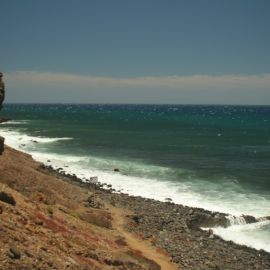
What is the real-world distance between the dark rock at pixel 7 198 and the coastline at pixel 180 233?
6.74 meters

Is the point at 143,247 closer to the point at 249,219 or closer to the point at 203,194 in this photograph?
the point at 249,219

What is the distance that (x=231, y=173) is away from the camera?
62.0 m

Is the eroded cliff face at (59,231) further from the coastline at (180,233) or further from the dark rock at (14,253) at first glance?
the coastline at (180,233)

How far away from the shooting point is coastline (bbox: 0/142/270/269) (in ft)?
93.8

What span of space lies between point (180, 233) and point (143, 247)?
523cm

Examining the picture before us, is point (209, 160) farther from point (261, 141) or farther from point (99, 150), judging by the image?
point (261, 141)

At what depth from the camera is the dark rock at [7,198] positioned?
25609 mm

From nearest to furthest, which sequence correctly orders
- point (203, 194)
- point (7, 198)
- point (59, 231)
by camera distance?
point (59, 231), point (7, 198), point (203, 194)

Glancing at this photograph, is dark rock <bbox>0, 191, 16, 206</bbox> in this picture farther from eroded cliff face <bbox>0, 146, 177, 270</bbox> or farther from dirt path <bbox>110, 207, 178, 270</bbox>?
dirt path <bbox>110, 207, 178, 270</bbox>

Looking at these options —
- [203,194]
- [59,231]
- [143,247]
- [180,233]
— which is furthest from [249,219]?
[59,231]

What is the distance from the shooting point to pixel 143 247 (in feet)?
97.0

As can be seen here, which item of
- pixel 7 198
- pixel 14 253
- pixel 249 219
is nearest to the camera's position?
pixel 14 253

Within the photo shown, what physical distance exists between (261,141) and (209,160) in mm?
38715

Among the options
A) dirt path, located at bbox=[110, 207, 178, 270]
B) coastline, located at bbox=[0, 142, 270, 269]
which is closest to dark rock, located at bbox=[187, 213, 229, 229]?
coastline, located at bbox=[0, 142, 270, 269]
